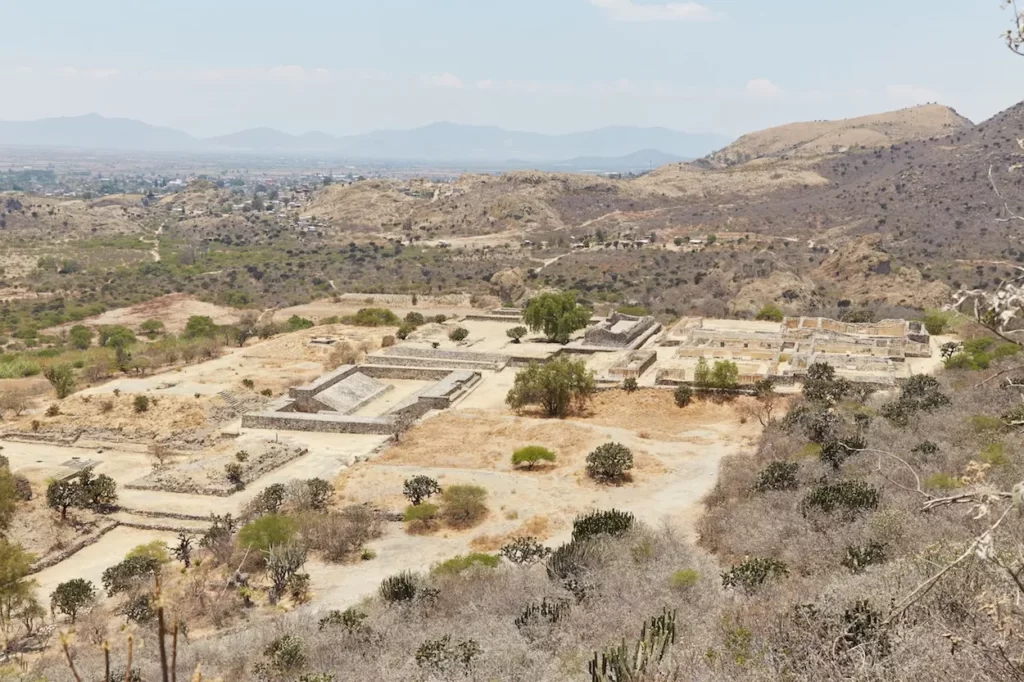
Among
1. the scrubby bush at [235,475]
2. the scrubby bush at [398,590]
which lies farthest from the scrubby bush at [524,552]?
the scrubby bush at [235,475]

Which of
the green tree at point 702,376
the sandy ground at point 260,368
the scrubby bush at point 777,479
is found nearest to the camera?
the scrubby bush at point 777,479

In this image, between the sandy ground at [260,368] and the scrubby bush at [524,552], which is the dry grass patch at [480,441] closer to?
the scrubby bush at [524,552]

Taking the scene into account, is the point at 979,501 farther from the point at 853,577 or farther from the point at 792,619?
the point at 853,577

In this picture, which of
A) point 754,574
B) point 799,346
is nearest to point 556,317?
point 799,346

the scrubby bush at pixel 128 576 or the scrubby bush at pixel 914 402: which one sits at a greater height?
the scrubby bush at pixel 914 402

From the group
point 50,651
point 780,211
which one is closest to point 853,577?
point 50,651

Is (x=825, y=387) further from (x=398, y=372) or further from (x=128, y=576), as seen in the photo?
(x=128, y=576)
